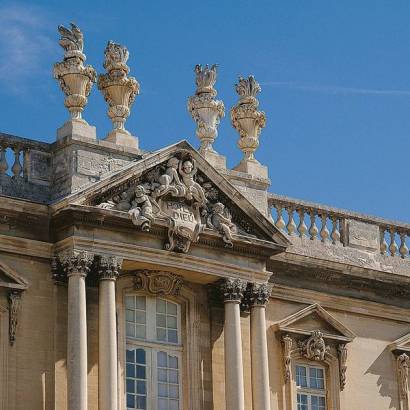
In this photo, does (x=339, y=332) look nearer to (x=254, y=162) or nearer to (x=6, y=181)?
(x=254, y=162)


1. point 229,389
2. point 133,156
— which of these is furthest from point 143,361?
point 133,156

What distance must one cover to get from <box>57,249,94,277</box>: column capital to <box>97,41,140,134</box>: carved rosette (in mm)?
2655

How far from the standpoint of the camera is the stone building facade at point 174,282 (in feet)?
90.4

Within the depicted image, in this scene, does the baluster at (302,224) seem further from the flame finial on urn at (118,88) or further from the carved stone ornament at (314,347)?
the flame finial on urn at (118,88)

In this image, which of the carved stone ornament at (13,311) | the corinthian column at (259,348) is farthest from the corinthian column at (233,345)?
the carved stone ornament at (13,311)

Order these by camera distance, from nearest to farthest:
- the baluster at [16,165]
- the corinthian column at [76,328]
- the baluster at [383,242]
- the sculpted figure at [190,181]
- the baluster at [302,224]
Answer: the corinthian column at [76,328]
the baluster at [16,165]
the sculpted figure at [190,181]
the baluster at [302,224]
the baluster at [383,242]

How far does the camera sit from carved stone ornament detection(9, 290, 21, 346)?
27234mm

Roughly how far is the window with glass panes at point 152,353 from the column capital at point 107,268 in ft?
3.51

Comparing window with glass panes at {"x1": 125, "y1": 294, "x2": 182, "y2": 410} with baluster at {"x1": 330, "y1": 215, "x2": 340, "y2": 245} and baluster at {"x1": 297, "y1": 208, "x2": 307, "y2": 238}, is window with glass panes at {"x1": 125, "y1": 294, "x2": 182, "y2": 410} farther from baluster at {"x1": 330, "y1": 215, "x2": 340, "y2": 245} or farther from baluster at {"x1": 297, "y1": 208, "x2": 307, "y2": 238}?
baluster at {"x1": 330, "y1": 215, "x2": 340, "y2": 245}

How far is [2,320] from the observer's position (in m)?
27.4

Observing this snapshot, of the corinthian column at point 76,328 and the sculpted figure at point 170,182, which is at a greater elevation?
the sculpted figure at point 170,182

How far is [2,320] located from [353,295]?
24.9 feet

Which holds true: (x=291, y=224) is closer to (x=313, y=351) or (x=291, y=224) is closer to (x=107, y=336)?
(x=313, y=351)

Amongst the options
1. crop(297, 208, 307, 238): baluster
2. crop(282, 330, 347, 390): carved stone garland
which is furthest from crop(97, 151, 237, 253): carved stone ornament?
crop(297, 208, 307, 238): baluster
